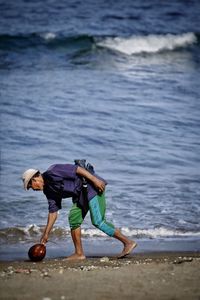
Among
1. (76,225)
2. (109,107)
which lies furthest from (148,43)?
(76,225)

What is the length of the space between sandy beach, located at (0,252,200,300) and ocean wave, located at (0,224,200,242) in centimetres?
164

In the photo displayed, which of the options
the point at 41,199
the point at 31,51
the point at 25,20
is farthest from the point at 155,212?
the point at 25,20

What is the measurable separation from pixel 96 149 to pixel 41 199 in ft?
11.5

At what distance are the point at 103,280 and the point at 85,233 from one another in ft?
9.86

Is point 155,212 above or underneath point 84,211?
underneath

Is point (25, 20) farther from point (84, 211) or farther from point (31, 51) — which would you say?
point (84, 211)

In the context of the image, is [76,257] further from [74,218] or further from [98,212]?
[98,212]

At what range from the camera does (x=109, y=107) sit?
57.1 ft

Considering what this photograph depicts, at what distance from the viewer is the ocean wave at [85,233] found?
896 centimetres

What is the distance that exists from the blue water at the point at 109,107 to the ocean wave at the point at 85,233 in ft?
0.05

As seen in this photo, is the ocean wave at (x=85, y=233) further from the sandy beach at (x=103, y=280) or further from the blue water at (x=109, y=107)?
the sandy beach at (x=103, y=280)

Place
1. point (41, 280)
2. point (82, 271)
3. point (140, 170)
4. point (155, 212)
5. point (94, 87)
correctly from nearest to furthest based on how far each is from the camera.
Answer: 1. point (41, 280)
2. point (82, 271)
3. point (155, 212)
4. point (140, 170)
5. point (94, 87)

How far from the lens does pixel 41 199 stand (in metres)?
10.5

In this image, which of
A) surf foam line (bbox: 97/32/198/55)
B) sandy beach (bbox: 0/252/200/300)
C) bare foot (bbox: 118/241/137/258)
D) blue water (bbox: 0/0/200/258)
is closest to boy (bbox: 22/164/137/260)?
bare foot (bbox: 118/241/137/258)
